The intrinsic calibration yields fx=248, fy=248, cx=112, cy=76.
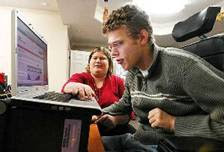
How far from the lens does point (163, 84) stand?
3.25 ft

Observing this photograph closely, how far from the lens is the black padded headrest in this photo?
3.34 ft

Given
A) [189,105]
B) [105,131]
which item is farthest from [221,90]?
[105,131]

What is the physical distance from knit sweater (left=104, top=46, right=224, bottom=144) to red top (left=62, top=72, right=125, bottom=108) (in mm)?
519

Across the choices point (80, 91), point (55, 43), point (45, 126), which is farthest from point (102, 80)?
point (55, 43)

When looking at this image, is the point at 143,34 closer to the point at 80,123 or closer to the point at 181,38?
the point at 181,38

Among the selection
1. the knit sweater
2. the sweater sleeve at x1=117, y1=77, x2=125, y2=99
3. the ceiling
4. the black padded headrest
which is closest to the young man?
the knit sweater

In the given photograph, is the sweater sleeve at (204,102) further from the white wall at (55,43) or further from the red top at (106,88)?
the white wall at (55,43)

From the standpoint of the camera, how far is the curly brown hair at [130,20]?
42.0 inches

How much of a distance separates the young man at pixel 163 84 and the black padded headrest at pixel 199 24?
5.5 inches

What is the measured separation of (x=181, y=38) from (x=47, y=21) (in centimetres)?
441

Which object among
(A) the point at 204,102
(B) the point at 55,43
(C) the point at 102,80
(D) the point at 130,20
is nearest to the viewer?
(A) the point at 204,102

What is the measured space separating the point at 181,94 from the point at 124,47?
30 centimetres

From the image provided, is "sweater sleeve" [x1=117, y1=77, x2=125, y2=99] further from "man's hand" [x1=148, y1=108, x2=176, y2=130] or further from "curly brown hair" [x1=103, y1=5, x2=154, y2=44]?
"man's hand" [x1=148, y1=108, x2=176, y2=130]

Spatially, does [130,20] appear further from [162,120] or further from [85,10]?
[85,10]
